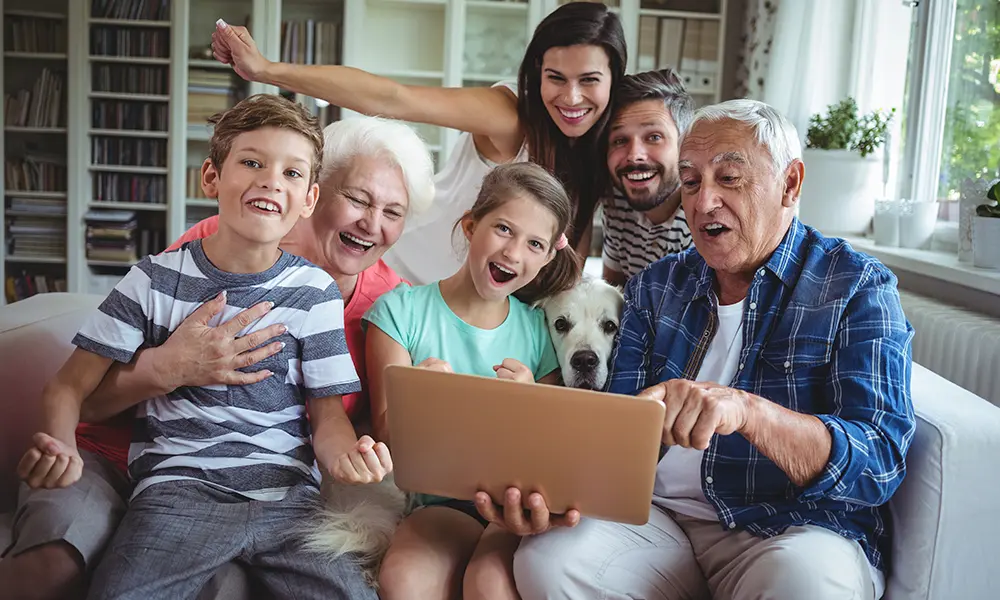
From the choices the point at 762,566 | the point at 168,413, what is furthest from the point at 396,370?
the point at 762,566

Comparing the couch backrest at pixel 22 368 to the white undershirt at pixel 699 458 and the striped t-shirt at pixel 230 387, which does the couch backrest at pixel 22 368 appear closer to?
the striped t-shirt at pixel 230 387

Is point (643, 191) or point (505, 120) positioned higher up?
point (505, 120)

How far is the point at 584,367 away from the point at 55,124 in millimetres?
4043

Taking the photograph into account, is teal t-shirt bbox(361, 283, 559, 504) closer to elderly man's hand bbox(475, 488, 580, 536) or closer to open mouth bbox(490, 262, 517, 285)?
open mouth bbox(490, 262, 517, 285)

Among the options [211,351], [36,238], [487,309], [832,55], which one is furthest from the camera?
[36,238]

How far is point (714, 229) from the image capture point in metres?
1.43

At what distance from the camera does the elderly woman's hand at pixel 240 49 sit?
186cm

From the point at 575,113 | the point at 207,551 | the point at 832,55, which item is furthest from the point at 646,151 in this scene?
the point at 832,55

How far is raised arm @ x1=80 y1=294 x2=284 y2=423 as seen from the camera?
132cm

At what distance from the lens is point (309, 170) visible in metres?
1.44

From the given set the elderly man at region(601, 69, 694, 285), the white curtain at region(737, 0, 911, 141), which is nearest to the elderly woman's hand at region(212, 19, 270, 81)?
the elderly man at region(601, 69, 694, 285)

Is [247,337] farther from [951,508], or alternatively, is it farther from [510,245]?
[951,508]

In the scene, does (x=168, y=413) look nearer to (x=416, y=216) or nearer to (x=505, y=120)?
(x=416, y=216)

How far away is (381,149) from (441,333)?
40 cm
